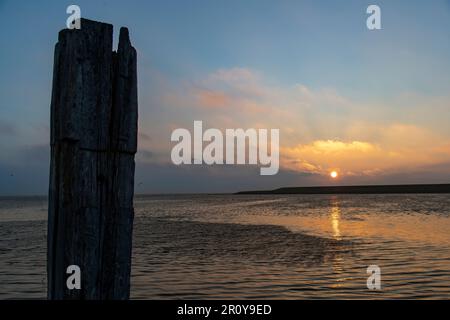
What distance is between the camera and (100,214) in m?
3.84

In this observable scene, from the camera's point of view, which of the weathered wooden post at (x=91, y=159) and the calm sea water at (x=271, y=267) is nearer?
the weathered wooden post at (x=91, y=159)

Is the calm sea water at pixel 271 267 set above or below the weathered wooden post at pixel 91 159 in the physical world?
below

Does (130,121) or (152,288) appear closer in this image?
(130,121)

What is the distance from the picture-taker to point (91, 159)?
12.4 feet

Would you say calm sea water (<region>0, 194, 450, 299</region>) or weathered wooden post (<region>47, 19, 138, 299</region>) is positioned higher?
weathered wooden post (<region>47, 19, 138, 299</region>)

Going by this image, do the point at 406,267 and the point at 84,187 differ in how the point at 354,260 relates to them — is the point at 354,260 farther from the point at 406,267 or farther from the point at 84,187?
the point at 84,187

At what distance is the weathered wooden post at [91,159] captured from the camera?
12.2 feet

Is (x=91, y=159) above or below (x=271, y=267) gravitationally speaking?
above

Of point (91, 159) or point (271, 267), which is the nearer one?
point (91, 159)

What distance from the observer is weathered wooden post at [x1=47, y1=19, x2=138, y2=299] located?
3713 millimetres

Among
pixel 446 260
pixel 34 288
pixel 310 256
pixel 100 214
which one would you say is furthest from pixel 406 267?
pixel 100 214

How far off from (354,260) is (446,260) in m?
3.14

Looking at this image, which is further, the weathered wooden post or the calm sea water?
the calm sea water
